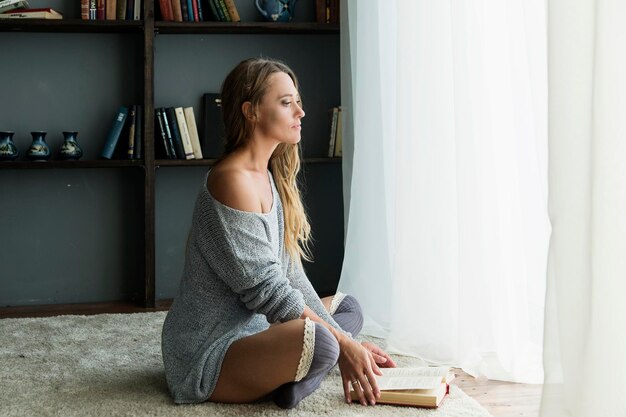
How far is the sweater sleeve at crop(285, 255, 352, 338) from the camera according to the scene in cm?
250

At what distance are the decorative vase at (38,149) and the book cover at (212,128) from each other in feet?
2.16

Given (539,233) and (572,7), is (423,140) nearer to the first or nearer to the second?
(539,233)

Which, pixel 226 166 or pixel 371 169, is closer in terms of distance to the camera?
pixel 226 166

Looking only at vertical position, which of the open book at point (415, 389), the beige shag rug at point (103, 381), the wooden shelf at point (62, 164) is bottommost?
the beige shag rug at point (103, 381)

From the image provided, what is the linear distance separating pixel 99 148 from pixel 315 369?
81.3 inches

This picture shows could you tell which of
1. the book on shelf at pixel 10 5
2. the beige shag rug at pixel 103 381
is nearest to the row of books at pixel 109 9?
the book on shelf at pixel 10 5

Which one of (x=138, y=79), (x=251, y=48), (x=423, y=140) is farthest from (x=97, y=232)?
(x=423, y=140)

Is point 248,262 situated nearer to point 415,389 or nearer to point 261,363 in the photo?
point 261,363

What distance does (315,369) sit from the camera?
223 centimetres

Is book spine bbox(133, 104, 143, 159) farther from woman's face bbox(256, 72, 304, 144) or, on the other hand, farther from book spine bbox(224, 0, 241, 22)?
woman's face bbox(256, 72, 304, 144)

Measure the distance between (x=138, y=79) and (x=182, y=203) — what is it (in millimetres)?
578

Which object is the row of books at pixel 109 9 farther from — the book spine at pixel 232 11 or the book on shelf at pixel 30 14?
the book spine at pixel 232 11

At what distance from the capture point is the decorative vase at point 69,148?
3756 mm

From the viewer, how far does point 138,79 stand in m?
3.94
